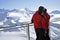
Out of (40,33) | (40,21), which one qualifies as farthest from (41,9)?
(40,33)

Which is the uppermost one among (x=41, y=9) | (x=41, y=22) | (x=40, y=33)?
(x=41, y=9)

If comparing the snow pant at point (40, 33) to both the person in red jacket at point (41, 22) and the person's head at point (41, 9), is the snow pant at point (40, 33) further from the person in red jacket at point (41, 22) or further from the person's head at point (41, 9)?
the person's head at point (41, 9)

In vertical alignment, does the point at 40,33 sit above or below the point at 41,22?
below

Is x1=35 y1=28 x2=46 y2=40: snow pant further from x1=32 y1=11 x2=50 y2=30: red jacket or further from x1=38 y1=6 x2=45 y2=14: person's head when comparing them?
x1=38 y1=6 x2=45 y2=14: person's head

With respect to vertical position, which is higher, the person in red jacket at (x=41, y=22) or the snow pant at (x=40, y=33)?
the person in red jacket at (x=41, y=22)

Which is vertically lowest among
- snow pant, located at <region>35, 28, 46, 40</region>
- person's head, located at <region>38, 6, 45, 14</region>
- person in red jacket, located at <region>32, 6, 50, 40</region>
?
snow pant, located at <region>35, 28, 46, 40</region>

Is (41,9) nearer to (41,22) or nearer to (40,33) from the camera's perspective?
(41,22)

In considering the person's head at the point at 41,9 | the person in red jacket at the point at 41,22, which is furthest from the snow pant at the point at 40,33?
the person's head at the point at 41,9

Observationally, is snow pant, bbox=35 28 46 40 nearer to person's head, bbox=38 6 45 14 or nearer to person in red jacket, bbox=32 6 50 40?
person in red jacket, bbox=32 6 50 40

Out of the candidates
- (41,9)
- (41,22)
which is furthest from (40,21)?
(41,9)

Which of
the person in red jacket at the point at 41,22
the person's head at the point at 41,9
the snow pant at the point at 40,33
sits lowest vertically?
the snow pant at the point at 40,33

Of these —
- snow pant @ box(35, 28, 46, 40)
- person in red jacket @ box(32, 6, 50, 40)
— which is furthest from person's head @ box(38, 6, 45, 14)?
snow pant @ box(35, 28, 46, 40)

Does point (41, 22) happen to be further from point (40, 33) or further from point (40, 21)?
point (40, 33)

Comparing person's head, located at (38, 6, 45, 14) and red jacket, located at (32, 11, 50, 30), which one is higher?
person's head, located at (38, 6, 45, 14)
